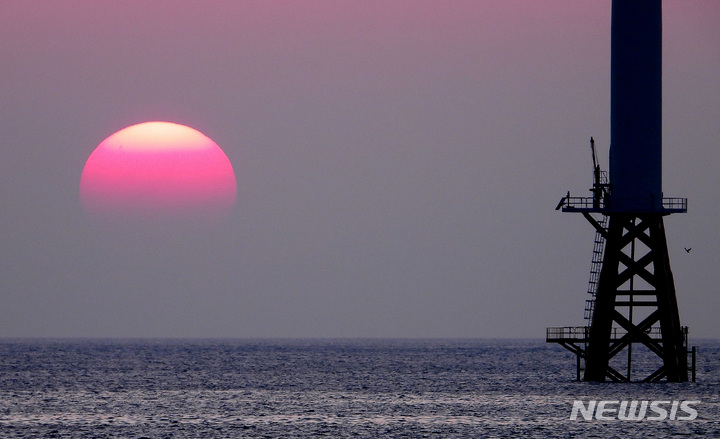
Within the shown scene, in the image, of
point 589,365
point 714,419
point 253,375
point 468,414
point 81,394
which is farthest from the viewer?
Result: point 253,375

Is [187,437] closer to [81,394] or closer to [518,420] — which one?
[518,420]

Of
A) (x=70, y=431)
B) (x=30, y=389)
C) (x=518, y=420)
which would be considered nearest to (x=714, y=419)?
(x=518, y=420)

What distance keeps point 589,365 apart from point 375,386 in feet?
76.7

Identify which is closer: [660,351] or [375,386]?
[660,351]

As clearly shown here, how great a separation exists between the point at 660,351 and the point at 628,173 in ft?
38.5

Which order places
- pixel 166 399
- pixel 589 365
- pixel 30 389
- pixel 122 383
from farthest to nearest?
pixel 122 383, pixel 30 389, pixel 166 399, pixel 589 365

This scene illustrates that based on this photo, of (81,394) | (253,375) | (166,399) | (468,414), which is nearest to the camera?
(468,414)

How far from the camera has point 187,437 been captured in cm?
5197

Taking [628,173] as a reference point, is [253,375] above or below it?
below

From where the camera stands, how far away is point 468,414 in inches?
2496

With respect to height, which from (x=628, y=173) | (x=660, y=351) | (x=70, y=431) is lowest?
(x=70, y=431)

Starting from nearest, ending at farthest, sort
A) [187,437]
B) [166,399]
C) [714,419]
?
[187,437], [714,419], [166,399]

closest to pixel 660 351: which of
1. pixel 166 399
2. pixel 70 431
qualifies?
pixel 166 399

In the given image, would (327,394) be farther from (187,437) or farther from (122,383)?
(187,437)
